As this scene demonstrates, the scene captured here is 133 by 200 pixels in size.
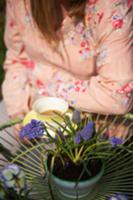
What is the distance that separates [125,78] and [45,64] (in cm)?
35

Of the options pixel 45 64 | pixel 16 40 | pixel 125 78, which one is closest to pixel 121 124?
pixel 125 78

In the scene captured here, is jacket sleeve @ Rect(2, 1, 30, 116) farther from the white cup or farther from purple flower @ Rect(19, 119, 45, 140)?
purple flower @ Rect(19, 119, 45, 140)

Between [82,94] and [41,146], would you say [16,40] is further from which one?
[41,146]

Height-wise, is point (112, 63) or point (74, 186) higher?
point (112, 63)

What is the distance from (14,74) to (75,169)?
0.81m

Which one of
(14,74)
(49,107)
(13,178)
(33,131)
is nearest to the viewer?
(13,178)

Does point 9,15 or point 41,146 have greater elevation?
point 9,15

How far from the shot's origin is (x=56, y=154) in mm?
Answer: 1160

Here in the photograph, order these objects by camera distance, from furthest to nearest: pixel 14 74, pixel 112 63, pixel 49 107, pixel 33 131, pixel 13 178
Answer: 1. pixel 14 74
2. pixel 112 63
3. pixel 49 107
4. pixel 33 131
5. pixel 13 178

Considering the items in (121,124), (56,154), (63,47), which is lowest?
(121,124)

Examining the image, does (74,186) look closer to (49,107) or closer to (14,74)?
(49,107)

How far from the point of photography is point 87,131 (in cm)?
112

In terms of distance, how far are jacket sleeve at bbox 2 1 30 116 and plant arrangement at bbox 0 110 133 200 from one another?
498 mm

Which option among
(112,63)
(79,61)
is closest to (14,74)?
(79,61)
